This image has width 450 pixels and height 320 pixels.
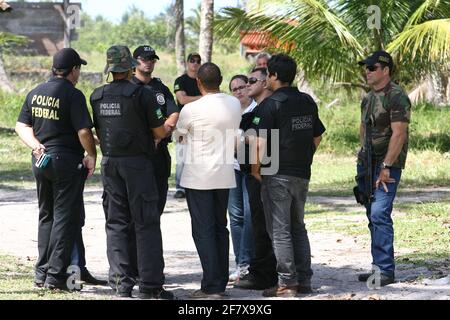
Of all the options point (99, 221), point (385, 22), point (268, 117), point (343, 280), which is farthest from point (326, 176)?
point (268, 117)

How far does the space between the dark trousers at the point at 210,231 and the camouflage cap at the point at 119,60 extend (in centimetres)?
104

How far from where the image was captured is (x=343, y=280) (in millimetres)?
8359

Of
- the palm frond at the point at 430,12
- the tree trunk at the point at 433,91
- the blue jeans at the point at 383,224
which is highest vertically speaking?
the palm frond at the point at 430,12

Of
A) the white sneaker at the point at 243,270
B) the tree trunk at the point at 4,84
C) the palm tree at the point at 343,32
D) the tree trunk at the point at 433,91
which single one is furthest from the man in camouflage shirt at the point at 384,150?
the tree trunk at the point at 4,84

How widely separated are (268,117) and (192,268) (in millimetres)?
2136

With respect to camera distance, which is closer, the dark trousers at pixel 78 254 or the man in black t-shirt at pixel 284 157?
the man in black t-shirt at pixel 284 157

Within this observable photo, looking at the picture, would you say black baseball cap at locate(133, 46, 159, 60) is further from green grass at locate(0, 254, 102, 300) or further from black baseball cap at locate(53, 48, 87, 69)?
green grass at locate(0, 254, 102, 300)

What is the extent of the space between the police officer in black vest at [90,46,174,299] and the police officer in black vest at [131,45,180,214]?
265 mm

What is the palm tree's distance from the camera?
56.7ft

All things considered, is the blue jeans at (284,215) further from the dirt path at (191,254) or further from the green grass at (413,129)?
the green grass at (413,129)

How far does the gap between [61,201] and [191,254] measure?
7.71ft

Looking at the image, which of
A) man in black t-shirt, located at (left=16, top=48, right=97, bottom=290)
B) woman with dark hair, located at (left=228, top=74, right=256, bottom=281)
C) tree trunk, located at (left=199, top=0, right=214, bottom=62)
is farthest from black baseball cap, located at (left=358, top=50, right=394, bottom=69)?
tree trunk, located at (left=199, top=0, right=214, bottom=62)

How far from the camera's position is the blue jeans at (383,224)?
7875mm

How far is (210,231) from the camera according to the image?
25.1ft
